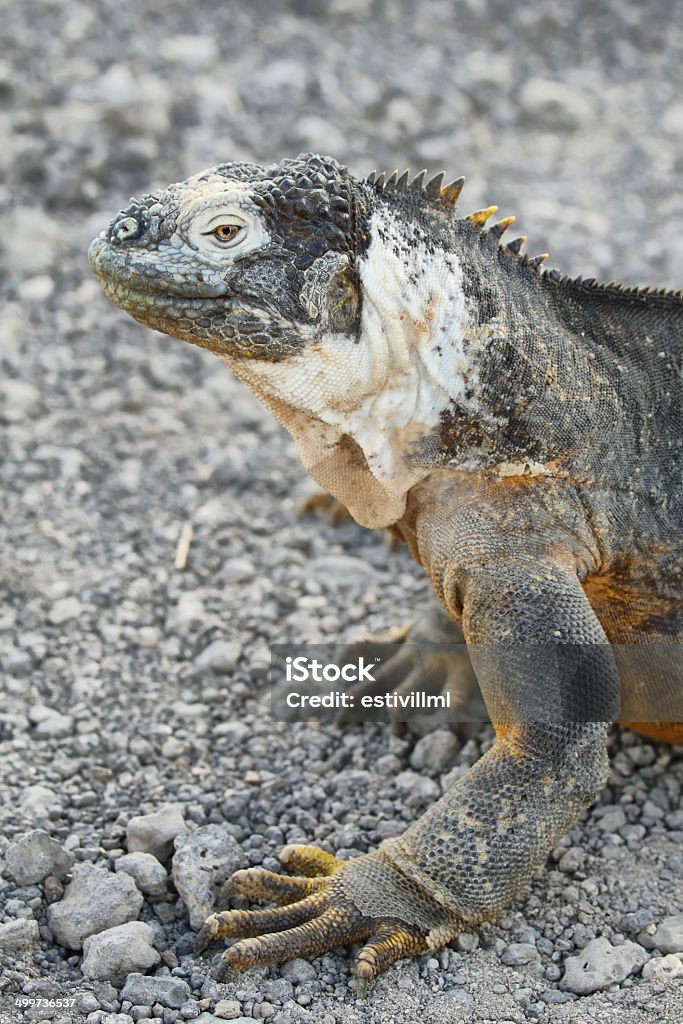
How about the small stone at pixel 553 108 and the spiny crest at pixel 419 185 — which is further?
the small stone at pixel 553 108

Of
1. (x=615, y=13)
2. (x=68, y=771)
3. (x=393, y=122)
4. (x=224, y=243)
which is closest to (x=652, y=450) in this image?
(x=224, y=243)

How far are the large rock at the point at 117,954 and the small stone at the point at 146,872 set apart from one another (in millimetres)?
261

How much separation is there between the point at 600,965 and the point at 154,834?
5.47ft

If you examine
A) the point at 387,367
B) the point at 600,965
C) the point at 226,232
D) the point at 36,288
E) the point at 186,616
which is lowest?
the point at 600,965

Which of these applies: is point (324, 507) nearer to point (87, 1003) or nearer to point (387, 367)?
point (387, 367)

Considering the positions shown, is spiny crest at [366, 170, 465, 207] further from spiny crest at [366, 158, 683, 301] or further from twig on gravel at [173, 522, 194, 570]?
twig on gravel at [173, 522, 194, 570]

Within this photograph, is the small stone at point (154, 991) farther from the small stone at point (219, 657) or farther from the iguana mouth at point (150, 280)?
the iguana mouth at point (150, 280)

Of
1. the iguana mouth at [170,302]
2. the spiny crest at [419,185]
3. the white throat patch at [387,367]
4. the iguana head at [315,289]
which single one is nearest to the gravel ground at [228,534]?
the white throat patch at [387,367]

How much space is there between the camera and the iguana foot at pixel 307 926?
4.05 m

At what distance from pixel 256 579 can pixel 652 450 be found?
2.44 metres

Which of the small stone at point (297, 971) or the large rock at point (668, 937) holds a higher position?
the large rock at point (668, 937)

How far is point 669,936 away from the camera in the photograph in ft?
14.0

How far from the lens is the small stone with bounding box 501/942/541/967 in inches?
166

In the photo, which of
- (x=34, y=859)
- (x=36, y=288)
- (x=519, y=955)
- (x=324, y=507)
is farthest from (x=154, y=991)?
(x=36, y=288)
